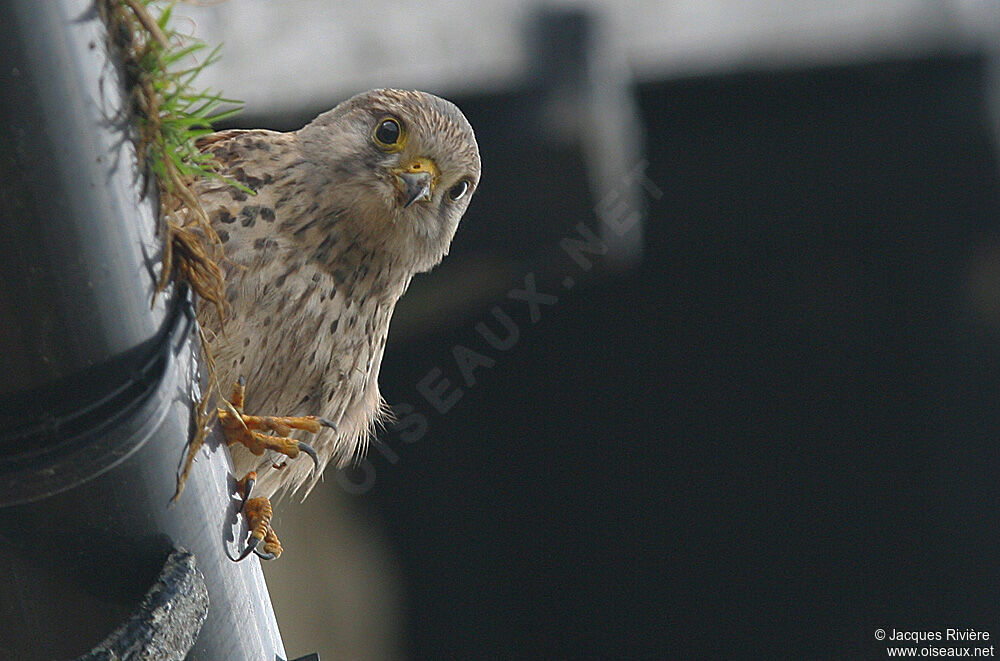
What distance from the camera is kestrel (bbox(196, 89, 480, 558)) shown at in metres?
2.38

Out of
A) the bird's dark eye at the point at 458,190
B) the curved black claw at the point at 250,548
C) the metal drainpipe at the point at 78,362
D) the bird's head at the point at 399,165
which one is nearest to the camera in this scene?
the metal drainpipe at the point at 78,362

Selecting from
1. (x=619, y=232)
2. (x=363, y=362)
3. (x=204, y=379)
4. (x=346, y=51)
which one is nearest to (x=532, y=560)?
(x=619, y=232)

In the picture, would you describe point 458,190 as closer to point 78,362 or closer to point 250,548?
point 250,548

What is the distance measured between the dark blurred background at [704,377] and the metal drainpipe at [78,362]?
417 centimetres

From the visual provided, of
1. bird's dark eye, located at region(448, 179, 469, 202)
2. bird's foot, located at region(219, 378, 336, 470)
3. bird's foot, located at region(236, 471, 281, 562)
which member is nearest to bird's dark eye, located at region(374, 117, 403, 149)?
bird's dark eye, located at region(448, 179, 469, 202)

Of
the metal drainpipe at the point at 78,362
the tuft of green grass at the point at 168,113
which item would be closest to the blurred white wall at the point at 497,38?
the tuft of green grass at the point at 168,113

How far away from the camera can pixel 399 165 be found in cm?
271

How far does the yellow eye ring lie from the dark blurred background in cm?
270

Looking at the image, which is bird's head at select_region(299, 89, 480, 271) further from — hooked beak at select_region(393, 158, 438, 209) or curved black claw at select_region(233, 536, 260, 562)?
curved black claw at select_region(233, 536, 260, 562)

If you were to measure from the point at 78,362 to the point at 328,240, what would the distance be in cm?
137

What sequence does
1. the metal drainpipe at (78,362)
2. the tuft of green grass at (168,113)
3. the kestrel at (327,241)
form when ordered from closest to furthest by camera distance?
the metal drainpipe at (78,362) < the tuft of green grass at (168,113) < the kestrel at (327,241)

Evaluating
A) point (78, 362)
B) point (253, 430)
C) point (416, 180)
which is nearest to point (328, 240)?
point (416, 180)

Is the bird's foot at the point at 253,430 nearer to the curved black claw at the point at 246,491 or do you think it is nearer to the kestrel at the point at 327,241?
the curved black claw at the point at 246,491

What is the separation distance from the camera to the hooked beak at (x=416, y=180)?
264cm
